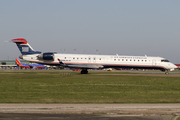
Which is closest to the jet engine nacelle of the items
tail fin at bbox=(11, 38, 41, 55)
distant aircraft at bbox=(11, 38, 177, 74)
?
distant aircraft at bbox=(11, 38, 177, 74)

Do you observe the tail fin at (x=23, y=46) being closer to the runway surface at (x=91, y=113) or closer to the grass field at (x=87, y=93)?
the grass field at (x=87, y=93)

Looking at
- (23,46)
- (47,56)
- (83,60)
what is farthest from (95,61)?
(23,46)

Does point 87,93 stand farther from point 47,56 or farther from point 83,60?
point 47,56

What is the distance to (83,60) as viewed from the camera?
151 feet

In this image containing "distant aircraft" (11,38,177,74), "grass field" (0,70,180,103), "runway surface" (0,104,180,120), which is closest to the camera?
"runway surface" (0,104,180,120)

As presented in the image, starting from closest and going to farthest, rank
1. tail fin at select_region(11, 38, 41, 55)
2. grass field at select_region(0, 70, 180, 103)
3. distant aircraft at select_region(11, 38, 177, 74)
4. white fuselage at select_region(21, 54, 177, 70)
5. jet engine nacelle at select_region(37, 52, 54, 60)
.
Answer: grass field at select_region(0, 70, 180, 103), jet engine nacelle at select_region(37, 52, 54, 60), distant aircraft at select_region(11, 38, 177, 74), white fuselage at select_region(21, 54, 177, 70), tail fin at select_region(11, 38, 41, 55)

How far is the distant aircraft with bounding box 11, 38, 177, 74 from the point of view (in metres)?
45.7

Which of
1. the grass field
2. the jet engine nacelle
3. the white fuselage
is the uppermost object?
the jet engine nacelle

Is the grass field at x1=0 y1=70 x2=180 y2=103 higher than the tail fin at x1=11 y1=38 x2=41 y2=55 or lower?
lower

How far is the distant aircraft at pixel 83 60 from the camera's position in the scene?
45656mm

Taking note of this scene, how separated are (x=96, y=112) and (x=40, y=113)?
2.49 m

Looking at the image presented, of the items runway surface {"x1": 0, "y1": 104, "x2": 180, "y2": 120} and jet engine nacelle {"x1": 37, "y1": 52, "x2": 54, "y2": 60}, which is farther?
jet engine nacelle {"x1": 37, "y1": 52, "x2": 54, "y2": 60}

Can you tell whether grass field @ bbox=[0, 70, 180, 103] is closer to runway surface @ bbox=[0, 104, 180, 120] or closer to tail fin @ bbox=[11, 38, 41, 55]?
runway surface @ bbox=[0, 104, 180, 120]

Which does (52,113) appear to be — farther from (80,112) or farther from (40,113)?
(80,112)
